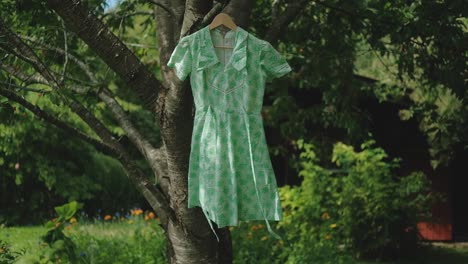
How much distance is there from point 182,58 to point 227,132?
410 millimetres

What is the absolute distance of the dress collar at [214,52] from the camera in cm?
335

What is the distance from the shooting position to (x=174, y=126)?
3727mm

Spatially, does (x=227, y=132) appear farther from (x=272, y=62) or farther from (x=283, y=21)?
(x=283, y=21)

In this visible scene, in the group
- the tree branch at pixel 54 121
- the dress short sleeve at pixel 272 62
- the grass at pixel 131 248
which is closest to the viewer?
the dress short sleeve at pixel 272 62

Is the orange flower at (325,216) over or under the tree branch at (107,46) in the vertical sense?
under

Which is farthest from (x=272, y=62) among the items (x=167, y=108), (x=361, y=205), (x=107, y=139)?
(x=361, y=205)

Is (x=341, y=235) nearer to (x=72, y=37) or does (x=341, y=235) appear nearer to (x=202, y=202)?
(x=72, y=37)

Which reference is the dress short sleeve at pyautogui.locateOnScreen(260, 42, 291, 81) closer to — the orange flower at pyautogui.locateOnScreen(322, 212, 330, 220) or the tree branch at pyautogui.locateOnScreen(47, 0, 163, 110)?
the tree branch at pyautogui.locateOnScreen(47, 0, 163, 110)

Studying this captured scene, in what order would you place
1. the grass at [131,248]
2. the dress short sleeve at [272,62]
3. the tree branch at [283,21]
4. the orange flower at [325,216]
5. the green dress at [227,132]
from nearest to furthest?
the green dress at [227,132]
the dress short sleeve at [272,62]
the tree branch at [283,21]
the grass at [131,248]
the orange flower at [325,216]

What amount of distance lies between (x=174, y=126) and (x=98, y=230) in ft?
25.7

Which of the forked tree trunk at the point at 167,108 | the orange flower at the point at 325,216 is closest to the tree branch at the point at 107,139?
the forked tree trunk at the point at 167,108

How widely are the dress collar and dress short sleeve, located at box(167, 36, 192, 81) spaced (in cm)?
7

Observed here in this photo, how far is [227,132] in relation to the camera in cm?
335

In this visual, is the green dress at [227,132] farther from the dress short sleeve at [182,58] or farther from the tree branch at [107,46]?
the tree branch at [107,46]
